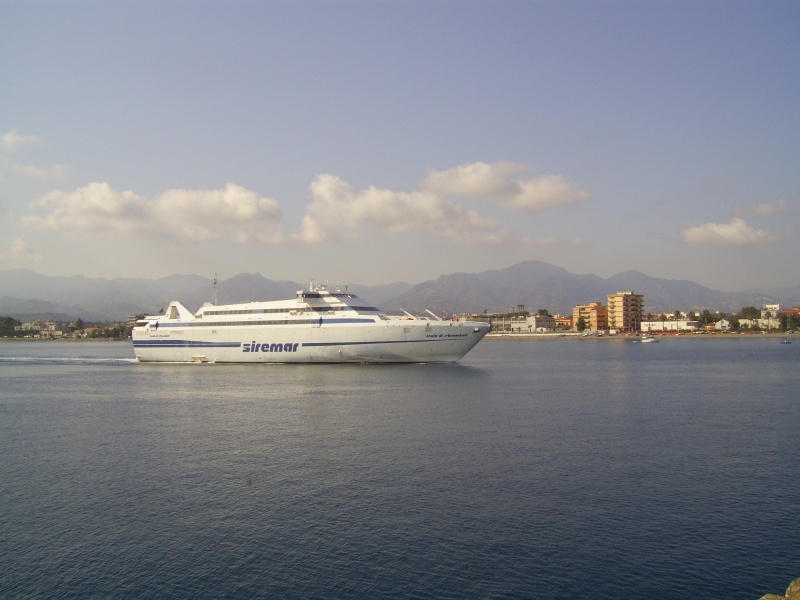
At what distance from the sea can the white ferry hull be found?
59.6 feet

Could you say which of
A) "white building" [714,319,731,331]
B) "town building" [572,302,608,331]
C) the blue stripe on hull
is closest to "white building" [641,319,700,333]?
"white building" [714,319,731,331]

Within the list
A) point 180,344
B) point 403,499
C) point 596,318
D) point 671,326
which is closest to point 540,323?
point 596,318

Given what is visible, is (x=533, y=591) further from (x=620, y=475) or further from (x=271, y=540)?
(x=620, y=475)

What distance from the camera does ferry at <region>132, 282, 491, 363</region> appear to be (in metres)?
51.7

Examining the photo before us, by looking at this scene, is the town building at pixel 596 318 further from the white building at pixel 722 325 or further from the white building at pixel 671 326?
the white building at pixel 722 325

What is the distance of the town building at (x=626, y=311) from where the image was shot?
160125 mm

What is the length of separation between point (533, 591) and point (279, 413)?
20.4 metres

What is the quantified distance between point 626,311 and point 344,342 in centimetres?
12609

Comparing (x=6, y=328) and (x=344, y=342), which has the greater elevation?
(x=6, y=328)

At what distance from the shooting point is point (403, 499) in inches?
647

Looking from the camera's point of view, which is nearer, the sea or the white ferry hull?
the sea

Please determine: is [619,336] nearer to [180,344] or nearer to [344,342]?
[344,342]

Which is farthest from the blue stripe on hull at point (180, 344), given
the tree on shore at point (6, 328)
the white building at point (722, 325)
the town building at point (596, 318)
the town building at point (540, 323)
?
the tree on shore at point (6, 328)

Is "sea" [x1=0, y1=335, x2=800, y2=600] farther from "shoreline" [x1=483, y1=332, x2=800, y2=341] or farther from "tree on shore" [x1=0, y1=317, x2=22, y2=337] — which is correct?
"tree on shore" [x1=0, y1=317, x2=22, y2=337]
